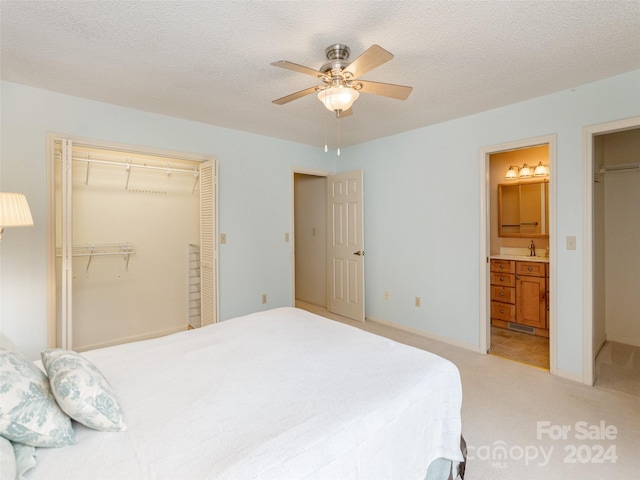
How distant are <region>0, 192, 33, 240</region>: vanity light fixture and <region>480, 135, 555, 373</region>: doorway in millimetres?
3654

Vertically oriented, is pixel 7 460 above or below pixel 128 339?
above

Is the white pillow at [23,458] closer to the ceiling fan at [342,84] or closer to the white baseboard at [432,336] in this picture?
the ceiling fan at [342,84]

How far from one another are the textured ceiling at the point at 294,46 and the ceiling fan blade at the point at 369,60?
0.85 ft

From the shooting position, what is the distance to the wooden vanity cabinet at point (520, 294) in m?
3.68

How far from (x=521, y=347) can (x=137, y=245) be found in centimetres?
447

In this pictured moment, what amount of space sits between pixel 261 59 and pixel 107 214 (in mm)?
2586

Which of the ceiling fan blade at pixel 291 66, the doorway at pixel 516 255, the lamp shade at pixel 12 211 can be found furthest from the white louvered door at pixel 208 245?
the doorway at pixel 516 255

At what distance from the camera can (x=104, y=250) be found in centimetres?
357

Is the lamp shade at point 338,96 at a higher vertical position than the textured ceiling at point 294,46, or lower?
lower

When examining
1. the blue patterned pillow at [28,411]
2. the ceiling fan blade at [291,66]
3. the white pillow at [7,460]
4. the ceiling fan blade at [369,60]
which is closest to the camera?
the white pillow at [7,460]

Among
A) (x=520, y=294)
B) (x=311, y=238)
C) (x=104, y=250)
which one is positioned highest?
(x=311, y=238)

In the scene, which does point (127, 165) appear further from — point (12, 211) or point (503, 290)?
point (503, 290)

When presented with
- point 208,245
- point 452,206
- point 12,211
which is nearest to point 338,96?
point 12,211

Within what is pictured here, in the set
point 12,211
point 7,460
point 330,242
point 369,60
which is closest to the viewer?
point 7,460
